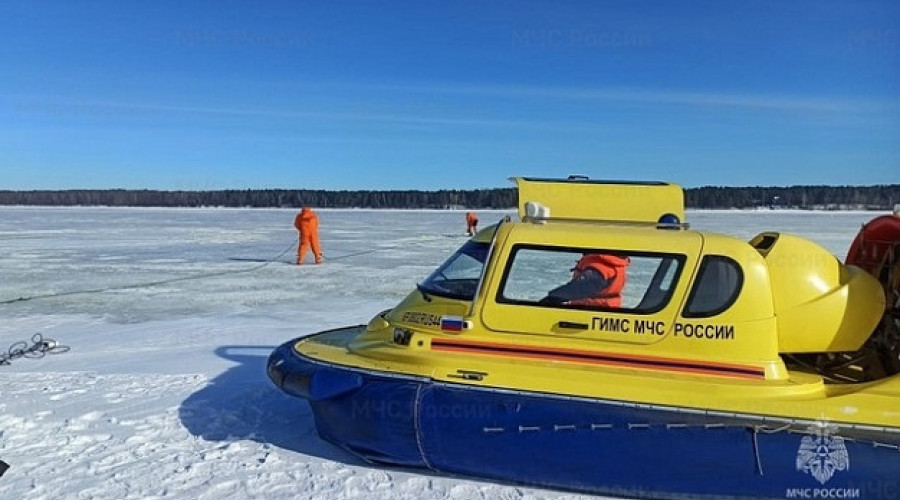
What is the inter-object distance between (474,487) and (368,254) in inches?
559

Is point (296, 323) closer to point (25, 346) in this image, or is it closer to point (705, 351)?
point (25, 346)

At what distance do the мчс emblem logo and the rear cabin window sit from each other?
2.99 ft

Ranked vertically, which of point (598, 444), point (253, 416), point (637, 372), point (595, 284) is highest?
point (595, 284)

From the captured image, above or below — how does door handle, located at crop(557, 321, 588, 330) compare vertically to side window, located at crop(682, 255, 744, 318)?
below

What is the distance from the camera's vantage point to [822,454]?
340 centimetres

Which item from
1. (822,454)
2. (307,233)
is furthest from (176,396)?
(307,233)

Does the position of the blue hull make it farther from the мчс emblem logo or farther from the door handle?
the door handle

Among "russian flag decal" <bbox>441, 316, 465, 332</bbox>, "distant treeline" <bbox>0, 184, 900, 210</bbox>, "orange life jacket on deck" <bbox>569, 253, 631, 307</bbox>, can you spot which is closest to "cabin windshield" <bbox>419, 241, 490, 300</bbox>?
"russian flag decal" <bbox>441, 316, 465, 332</bbox>

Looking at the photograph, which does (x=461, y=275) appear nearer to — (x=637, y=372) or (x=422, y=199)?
(x=637, y=372)

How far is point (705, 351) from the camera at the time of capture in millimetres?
3758

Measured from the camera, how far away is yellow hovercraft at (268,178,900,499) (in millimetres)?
3475

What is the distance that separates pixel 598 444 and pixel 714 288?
997mm

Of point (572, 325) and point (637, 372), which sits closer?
point (637, 372)

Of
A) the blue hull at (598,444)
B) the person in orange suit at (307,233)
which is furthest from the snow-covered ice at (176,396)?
the person in orange suit at (307,233)
